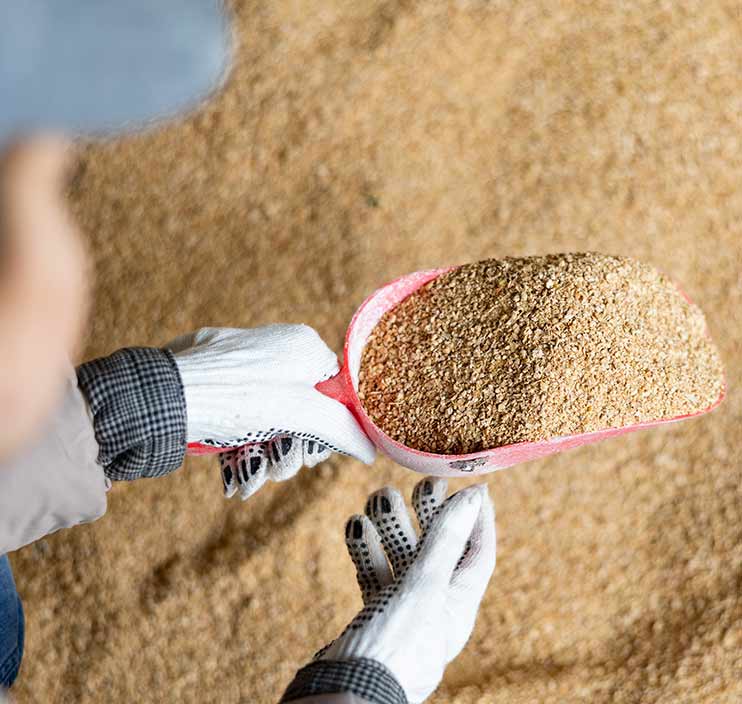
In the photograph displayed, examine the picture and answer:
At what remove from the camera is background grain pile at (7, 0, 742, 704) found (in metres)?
1.23

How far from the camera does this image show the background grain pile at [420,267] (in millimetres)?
1228

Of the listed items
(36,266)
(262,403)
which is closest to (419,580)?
(262,403)

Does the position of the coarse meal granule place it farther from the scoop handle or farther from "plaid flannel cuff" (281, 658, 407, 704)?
"plaid flannel cuff" (281, 658, 407, 704)

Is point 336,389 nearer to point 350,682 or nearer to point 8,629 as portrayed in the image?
point 350,682

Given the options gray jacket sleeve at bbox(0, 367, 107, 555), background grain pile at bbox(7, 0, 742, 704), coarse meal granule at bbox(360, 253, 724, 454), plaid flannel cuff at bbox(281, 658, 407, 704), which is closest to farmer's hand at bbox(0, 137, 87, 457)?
gray jacket sleeve at bbox(0, 367, 107, 555)

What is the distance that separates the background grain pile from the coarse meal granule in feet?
1.18

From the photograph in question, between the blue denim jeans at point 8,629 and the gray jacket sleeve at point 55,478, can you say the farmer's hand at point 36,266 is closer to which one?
the gray jacket sleeve at point 55,478

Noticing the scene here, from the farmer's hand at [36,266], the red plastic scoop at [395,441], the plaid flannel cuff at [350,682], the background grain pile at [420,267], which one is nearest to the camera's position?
the farmer's hand at [36,266]

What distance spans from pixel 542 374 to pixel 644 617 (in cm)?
54

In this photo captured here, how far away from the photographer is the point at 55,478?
0.76 m

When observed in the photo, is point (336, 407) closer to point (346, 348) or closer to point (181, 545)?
point (346, 348)

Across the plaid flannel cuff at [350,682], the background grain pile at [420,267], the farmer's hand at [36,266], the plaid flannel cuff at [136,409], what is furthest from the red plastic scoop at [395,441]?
the farmer's hand at [36,266]

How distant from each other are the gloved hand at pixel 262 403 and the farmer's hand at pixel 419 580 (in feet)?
0.32

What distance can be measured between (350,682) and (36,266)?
52cm
